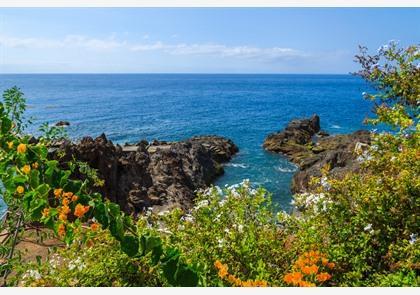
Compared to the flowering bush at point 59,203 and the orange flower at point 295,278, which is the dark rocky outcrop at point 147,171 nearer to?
the flowering bush at point 59,203

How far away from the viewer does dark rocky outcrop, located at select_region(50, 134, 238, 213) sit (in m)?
18.6

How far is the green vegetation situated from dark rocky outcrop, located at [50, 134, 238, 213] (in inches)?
405

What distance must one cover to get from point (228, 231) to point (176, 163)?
20.7 m

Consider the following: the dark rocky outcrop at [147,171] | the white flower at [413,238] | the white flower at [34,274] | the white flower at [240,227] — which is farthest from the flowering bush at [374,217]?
the dark rocky outcrop at [147,171]

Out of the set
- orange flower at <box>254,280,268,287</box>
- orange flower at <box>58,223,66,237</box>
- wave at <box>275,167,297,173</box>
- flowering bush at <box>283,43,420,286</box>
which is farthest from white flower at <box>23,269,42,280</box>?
wave at <box>275,167,297,173</box>

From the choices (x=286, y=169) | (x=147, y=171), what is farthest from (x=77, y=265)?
(x=286, y=169)

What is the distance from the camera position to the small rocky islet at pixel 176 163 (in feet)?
61.6

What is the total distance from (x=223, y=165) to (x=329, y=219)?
86.7ft

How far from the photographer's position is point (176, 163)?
25.0m

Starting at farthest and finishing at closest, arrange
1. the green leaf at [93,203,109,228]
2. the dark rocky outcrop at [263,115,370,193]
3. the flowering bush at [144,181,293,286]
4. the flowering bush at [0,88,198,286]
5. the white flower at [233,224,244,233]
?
the dark rocky outcrop at [263,115,370,193], the white flower at [233,224,244,233], the flowering bush at [144,181,293,286], the green leaf at [93,203,109,228], the flowering bush at [0,88,198,286]

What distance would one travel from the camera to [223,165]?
31000 millimetres

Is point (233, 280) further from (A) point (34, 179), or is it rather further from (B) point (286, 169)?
(B) point (286, 169)

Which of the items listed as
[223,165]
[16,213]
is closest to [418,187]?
[16,213]

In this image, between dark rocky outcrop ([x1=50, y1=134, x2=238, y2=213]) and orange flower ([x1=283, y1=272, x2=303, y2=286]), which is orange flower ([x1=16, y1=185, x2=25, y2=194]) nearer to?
orange flower ([x1=283, y1=272, x2=303, y2=286])
